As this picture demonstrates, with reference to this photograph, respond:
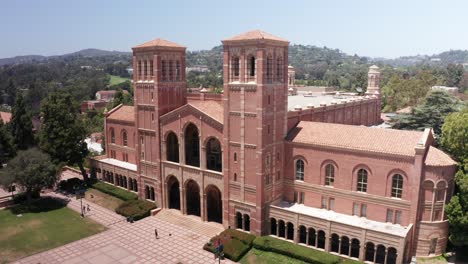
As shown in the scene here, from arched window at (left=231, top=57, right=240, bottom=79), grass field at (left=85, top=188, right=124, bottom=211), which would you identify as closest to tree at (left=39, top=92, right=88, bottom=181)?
grass field at (left=85, top=188, right=124, bottom=211)

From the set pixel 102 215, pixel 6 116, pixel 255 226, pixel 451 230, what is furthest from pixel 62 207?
pixel 6 116

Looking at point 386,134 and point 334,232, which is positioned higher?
point 386,134

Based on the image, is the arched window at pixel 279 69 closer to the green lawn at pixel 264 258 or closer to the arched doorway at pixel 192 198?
the arched doorway at pixel 192 198

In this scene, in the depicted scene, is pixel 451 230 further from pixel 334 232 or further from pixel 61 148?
pixel 61 148

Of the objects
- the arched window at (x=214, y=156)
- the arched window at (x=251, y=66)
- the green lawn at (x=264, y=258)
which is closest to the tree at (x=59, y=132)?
the arched window at (x=214, y=156)

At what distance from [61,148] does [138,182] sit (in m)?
14.8

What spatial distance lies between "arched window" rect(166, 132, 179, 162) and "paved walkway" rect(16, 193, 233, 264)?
26.6ft

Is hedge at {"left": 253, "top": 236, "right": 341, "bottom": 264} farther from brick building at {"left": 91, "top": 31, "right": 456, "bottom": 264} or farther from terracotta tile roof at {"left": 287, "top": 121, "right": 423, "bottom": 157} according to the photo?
terracotta tile roof at {"left": 287, "top": 121, "right": 423, "bottom": 157}

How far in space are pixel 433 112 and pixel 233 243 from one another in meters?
35.6

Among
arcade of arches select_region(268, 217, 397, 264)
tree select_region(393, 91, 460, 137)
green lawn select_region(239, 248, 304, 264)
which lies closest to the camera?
arcade of arches select_region(268, 217, 397, 264)

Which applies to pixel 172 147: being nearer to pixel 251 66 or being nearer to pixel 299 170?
pixel 251 66

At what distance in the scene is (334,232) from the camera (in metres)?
36.7

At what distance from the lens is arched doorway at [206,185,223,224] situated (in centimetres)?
4694

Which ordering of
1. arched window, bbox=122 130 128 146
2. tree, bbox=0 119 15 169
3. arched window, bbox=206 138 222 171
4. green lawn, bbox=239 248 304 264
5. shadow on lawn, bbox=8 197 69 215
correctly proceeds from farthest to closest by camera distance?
tree, bbox=0 119 15 169 → arched window, bbox=122 130 128 146 → shadow on lawn, bbox=8 197 69 215 → arched window, bbox=206 138 222 171 → green lawn, bbox=239 248 304 264
